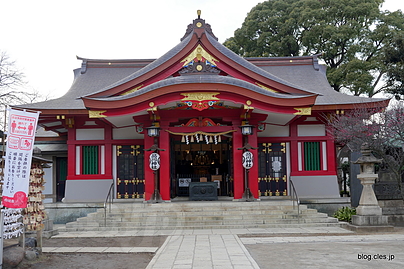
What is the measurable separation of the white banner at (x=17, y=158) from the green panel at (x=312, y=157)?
36.5 ft

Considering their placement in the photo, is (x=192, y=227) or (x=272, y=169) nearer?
(x=192, y=227)

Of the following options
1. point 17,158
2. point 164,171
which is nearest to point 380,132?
point 164,171

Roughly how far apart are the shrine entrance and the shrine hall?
33cm

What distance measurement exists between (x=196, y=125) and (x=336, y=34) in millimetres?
14328

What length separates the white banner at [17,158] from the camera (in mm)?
6859

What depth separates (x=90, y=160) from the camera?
15719mm

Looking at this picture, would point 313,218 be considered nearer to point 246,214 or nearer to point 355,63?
point 246,214

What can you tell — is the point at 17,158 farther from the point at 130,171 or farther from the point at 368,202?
the point at 368,202

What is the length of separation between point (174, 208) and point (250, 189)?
112 inches

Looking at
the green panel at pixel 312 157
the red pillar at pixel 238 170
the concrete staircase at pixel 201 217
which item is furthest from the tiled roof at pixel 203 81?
the concrete staircase at pixel 201 217

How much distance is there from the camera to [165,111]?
46.9ft

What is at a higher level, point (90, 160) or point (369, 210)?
point (90, 160)

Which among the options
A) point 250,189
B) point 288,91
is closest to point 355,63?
point 288,91

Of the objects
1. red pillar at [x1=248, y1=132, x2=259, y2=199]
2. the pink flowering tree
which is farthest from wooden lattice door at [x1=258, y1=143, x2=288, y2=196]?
the pink flowering tree
